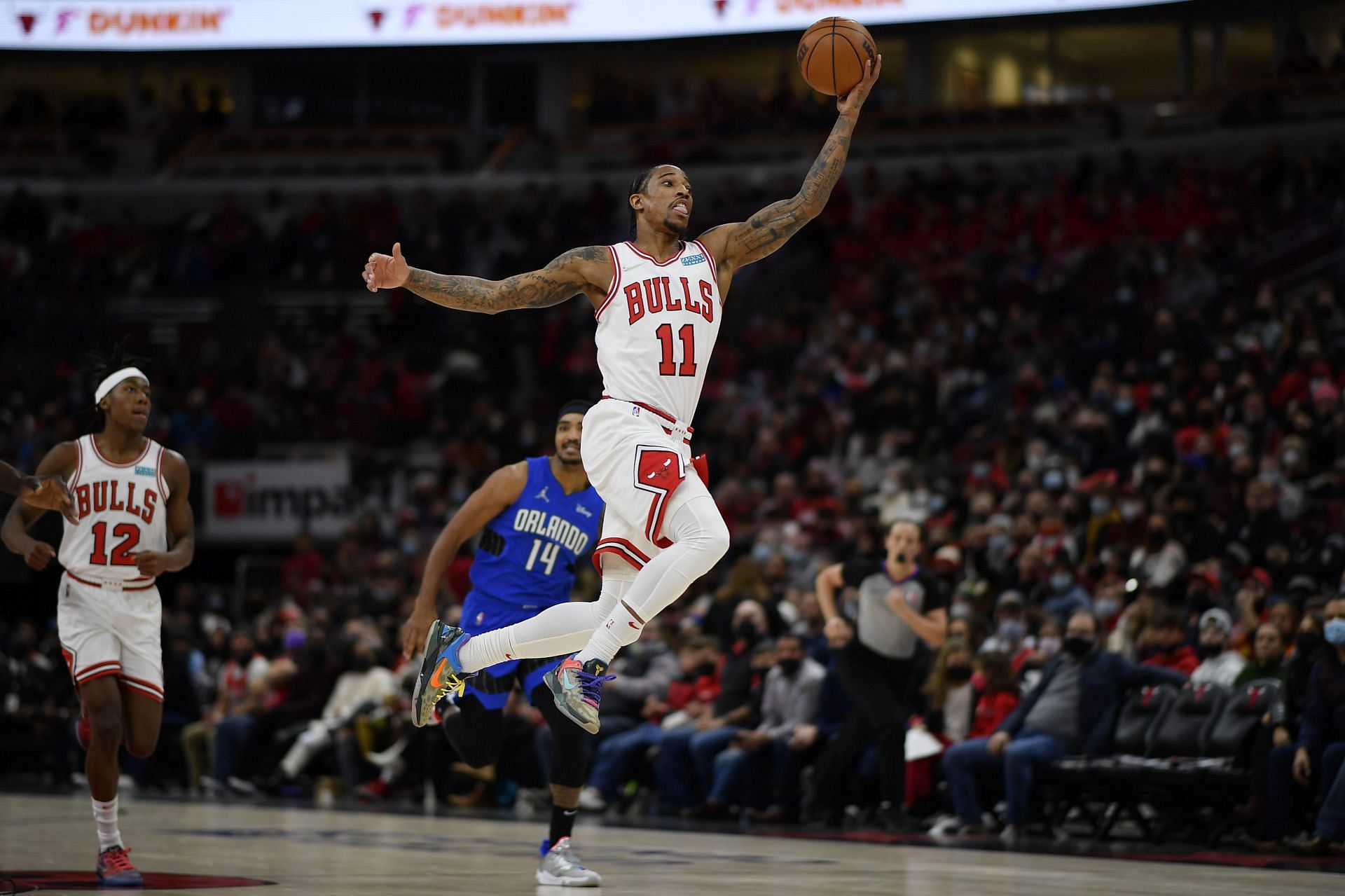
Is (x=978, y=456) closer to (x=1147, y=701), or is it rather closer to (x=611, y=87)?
(x=1147, y=701)

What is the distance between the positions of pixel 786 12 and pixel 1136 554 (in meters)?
13.0

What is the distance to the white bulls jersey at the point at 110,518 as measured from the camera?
7.78 m

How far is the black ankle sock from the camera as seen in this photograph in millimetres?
7445

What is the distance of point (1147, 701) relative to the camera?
425 inches

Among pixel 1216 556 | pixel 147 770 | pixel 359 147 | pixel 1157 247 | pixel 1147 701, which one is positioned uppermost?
pixel 359 147

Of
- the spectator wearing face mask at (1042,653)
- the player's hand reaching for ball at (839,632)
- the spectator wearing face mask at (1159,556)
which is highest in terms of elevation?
the spectator wearing face mask at (1159,556)

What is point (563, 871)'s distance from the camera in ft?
23.2

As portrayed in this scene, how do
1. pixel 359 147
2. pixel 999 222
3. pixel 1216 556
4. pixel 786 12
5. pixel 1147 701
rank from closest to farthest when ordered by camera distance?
1. pixel 1147 701
2. pixel 1216 556
3. pixel 999 222
4. pixel 786 12
5. pixel 359 147

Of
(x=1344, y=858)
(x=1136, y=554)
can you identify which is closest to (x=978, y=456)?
(x=1136, y=554)

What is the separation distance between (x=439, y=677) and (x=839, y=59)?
10.2 feet

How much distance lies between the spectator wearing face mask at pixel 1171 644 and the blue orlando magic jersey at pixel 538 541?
4.79 meters

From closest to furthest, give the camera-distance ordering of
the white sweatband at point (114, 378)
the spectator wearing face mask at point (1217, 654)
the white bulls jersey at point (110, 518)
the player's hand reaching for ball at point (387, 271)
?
the player's hand reaching for ball at point (387, 271) → the white bulls jersey at point (110, 518) → the white sweatband at point (114, 378) → the spectator wearing face mask at point (1217, 654)

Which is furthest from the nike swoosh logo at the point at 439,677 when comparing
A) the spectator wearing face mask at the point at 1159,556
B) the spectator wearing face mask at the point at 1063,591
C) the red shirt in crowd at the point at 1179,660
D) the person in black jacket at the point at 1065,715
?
the spectator wearing face mask at the point at 1159,556

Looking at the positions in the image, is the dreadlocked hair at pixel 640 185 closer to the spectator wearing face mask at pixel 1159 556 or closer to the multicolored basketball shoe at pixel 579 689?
the multicolored basketball shoe at pixel 579 689
